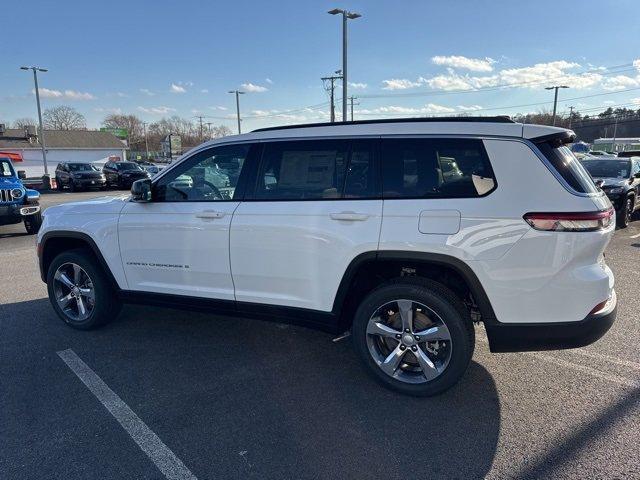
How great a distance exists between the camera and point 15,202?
978 cm

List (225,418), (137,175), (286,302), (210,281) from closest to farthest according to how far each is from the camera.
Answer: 1. (225,418)
2. (286,302)
3. (210,281)
4. (137,175)

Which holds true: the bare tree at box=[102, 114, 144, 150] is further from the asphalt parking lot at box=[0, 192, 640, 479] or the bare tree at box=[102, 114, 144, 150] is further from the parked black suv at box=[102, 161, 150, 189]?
the asphalt parking lot at box=[0, 192, 640, 479]

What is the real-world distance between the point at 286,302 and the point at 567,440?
2.06 m

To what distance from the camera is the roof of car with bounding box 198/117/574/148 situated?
2865 millimetres

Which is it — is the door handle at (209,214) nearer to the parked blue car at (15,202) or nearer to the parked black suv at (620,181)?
the parked blue car at (15,202)

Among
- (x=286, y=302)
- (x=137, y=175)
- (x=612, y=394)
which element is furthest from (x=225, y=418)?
(x=137, y=175)

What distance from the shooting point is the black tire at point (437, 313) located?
9.72 ft

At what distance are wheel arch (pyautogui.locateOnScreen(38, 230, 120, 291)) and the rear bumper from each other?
339 centimetres

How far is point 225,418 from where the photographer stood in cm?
290

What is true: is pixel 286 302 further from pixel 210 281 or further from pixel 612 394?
pixel 612 394

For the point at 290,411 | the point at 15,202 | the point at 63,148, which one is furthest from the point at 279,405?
the point at 63,148

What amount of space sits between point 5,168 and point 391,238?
36.2ft

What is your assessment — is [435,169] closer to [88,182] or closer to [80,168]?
[88,182]

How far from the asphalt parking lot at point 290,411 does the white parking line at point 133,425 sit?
13 mm
